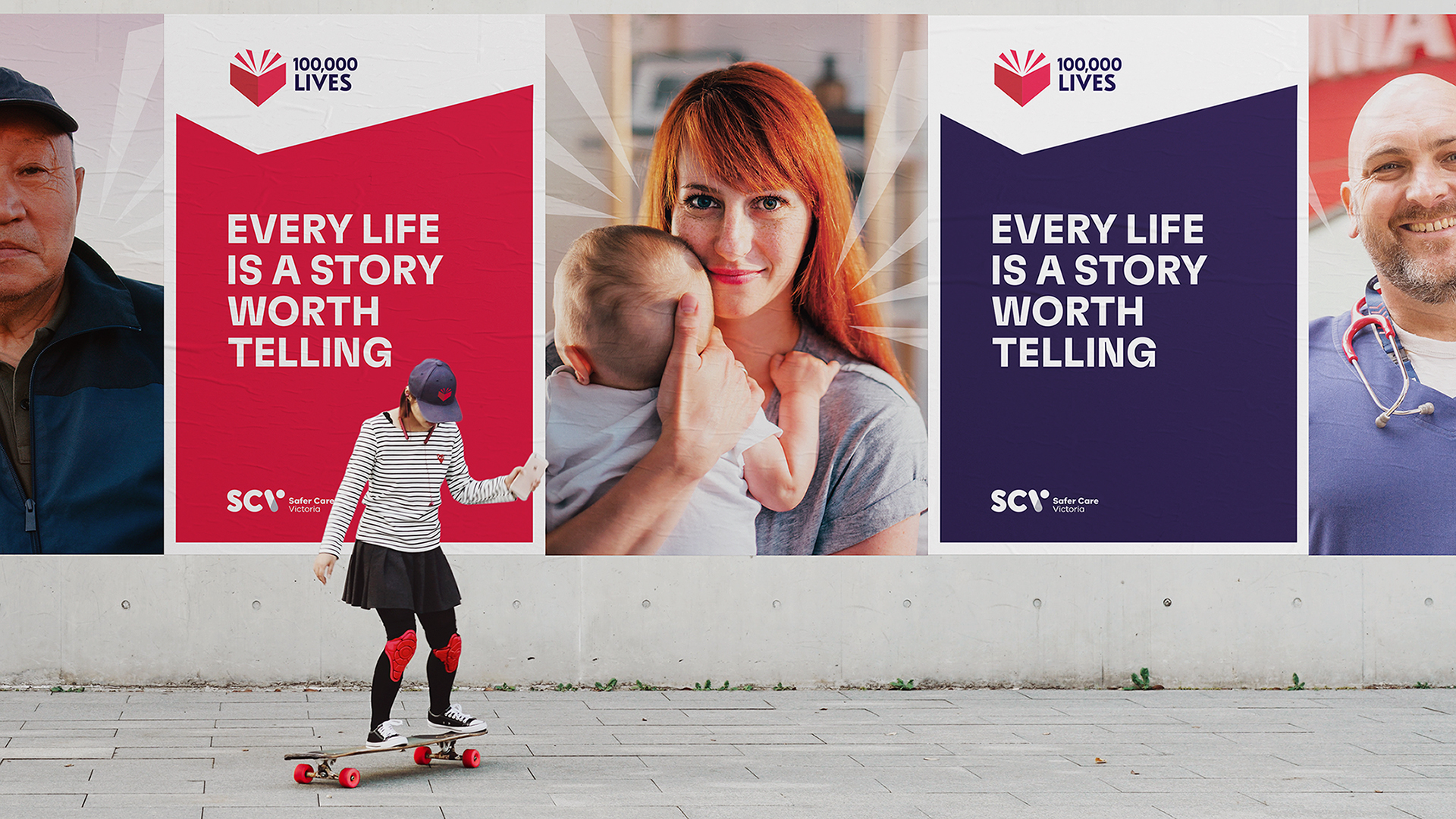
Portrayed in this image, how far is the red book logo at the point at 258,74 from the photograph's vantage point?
8719 millimetres

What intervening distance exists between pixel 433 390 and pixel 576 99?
308 cm

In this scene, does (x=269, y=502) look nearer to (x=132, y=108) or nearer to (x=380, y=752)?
(x=132, y=108)

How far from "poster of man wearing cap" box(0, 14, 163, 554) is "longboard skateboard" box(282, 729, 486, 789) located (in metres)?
2.87

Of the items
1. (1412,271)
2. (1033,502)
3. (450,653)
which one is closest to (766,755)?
(450,653)

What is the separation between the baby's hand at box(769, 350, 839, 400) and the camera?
8836mm

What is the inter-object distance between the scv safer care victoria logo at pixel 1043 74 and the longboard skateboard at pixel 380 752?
547cm

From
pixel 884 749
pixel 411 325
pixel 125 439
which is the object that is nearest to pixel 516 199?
pixel 411 325

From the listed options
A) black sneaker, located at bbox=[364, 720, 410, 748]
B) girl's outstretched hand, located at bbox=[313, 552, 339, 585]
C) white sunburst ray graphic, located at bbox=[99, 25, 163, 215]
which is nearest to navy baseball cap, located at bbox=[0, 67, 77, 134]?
white sunburst ray graphic, located at bbox=[99, 25, 163, 215]

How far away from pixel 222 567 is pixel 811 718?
396 cm

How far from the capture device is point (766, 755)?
702 centimetres

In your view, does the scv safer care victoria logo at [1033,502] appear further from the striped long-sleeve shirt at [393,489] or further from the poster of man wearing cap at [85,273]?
the poster of man wearing cap at [85,273]

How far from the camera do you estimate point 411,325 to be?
8820mm

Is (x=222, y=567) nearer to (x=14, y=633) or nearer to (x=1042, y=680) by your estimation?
(x=14, y=633)

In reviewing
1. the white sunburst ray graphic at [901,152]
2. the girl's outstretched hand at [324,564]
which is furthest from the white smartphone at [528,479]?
the white sunburst ray graphic at [901,152]
